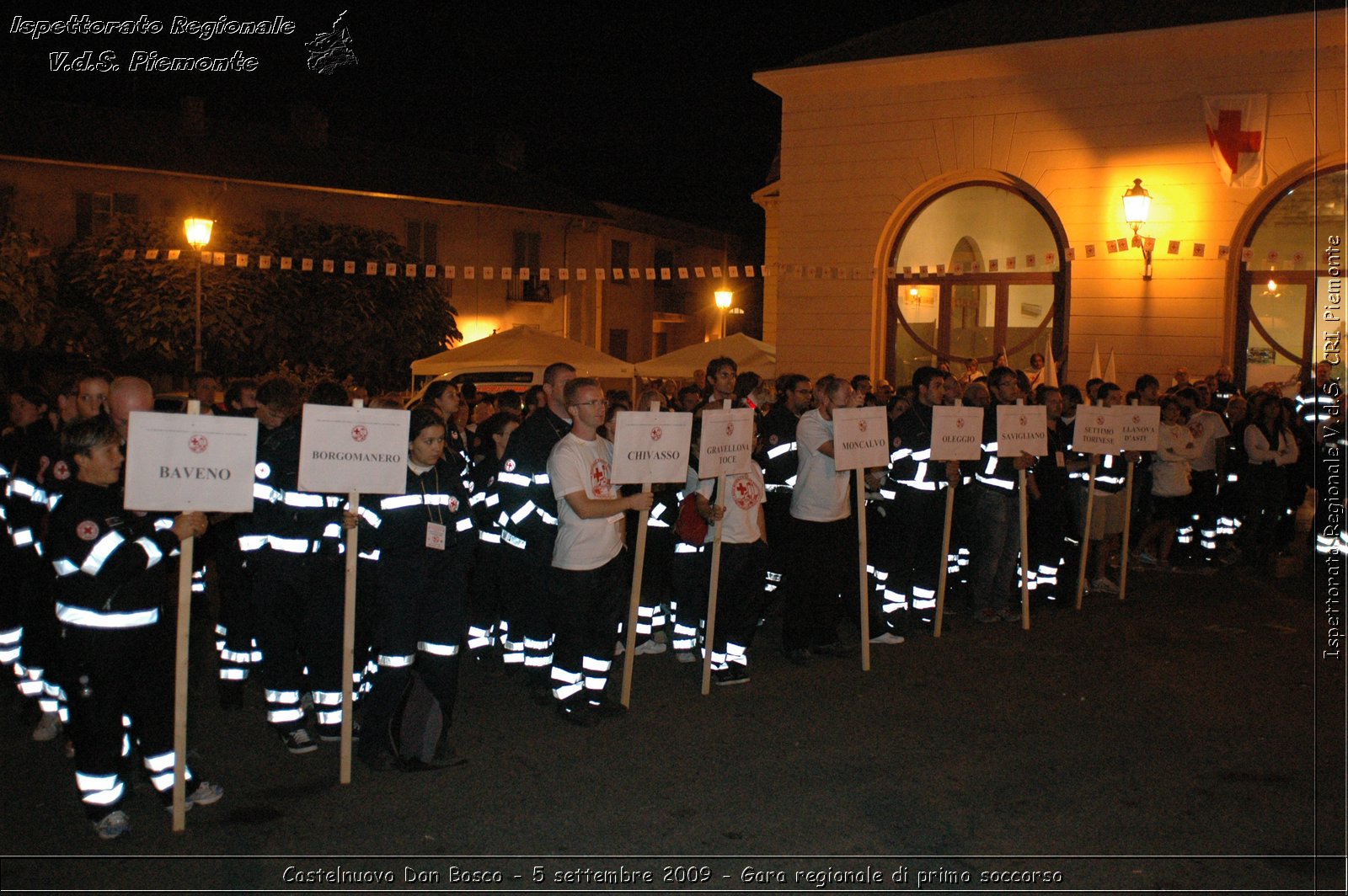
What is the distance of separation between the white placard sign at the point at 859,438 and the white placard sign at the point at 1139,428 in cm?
329

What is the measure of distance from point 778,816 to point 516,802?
1276 millimetres

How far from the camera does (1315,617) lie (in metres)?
9.48

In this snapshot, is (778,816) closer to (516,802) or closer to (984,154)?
(516,802)

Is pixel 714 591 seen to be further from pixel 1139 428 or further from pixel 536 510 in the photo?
pixel 1139 428

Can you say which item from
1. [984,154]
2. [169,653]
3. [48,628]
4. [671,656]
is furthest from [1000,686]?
[984,154]

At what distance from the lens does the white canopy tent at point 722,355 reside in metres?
19.3

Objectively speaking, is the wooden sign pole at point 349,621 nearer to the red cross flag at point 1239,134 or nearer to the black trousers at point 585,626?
the black trousers at point 585,626

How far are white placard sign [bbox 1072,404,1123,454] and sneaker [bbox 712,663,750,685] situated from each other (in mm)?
4256

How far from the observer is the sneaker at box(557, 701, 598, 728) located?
666 cm

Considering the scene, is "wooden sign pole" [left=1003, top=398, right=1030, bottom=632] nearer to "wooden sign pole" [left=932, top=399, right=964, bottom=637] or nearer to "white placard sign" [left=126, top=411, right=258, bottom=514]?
"wooden sign pole" [left=932, top=399, right=964, bottom=637]

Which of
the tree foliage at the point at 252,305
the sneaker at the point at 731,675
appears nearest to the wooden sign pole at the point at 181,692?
the sneaker at the point at 731,675

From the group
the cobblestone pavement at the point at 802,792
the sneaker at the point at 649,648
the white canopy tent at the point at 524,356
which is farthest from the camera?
the white canopy tent at the point at 524,356

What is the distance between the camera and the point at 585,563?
21.7 feet

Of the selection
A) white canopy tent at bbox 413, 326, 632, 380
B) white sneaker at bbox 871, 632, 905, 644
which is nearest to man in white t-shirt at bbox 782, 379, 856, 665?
white sneaker at bbox 871, 632, 905, 644
